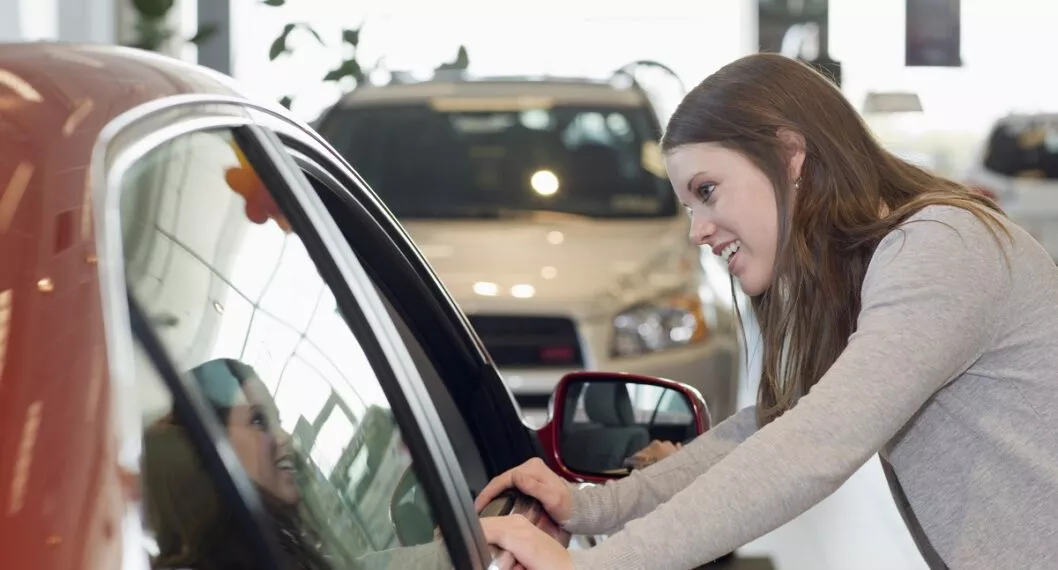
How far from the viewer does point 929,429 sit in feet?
6.34

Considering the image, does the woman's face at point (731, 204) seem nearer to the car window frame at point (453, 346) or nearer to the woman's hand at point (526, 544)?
the car window frame at point (453, 346)

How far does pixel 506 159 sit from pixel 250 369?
17.5ft

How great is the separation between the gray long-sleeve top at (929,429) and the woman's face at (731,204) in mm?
195

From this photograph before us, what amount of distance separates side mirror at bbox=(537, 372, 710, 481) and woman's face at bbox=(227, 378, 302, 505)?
3.36 ft

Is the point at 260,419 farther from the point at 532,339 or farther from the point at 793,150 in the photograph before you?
the point at 532,339

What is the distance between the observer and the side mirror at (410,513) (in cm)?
158

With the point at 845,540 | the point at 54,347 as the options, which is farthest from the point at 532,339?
the point at 54,347

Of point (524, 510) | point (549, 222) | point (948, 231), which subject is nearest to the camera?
point (948, 231)

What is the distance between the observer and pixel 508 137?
22.1 feet

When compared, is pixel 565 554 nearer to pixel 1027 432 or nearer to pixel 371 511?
pixel 371 511

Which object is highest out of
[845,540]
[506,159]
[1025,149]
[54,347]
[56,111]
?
[56,111]

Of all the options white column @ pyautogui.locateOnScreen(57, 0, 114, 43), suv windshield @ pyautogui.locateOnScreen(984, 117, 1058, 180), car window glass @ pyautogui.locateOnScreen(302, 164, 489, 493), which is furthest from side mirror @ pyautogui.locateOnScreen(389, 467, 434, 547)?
suv windshield @ pyautogui.locateOnScreen(984, 117, 1058, 180)

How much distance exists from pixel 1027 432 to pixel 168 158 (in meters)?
1.03

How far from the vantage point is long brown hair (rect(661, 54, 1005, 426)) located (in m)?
2.02
